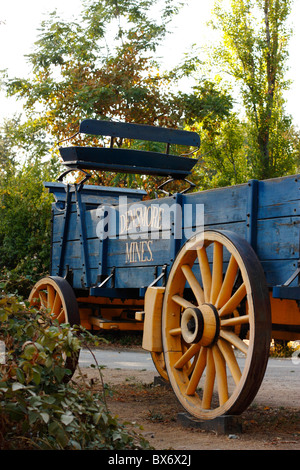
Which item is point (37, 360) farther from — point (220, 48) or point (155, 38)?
point (220, 48)

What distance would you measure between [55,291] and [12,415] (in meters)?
3.71

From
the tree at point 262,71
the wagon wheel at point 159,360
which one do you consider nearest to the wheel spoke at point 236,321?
the wagon wheel at point 159,360

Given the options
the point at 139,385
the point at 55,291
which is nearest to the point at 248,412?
the point at 139,385

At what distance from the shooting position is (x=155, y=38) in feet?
50.3

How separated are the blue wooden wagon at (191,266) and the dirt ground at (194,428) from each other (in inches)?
7.4

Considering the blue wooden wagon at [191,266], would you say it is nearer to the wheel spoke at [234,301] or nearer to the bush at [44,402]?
the wheel spoke at [234,301]

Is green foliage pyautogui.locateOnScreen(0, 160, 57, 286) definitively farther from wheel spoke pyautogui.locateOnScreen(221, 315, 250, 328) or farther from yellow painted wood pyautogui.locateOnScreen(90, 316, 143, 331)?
wheel spoke pyautogui.locateOnScreen(221, 315, 250, 328)

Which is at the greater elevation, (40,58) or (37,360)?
(40,58)

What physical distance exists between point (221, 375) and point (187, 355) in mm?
385

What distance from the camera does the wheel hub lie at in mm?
4184

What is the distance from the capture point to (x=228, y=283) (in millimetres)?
4145

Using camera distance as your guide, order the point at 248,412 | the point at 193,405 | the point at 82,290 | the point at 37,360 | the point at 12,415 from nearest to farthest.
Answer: the point at 12,415
the point at 37,360
the point at 193,405
the point at 248,412
the point at 82,290

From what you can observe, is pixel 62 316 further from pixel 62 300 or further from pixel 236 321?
pixel 236 321

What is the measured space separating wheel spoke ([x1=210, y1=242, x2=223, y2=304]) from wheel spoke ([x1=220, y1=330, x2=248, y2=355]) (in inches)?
9.4
